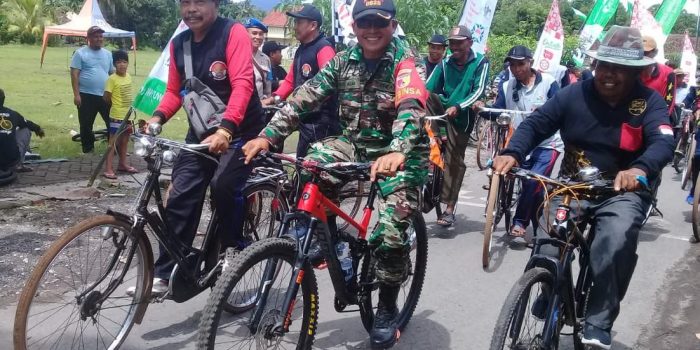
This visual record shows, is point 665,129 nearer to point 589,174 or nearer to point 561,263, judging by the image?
point 589,174

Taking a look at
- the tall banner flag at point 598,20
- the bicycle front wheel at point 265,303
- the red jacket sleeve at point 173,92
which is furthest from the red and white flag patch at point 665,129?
the tall banner flag at point 598,20

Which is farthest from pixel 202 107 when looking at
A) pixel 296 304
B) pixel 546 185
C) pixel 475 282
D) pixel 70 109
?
pixel 70 109

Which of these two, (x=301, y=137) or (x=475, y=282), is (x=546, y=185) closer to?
(x=475, y=282)

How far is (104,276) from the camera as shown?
3.36 meters

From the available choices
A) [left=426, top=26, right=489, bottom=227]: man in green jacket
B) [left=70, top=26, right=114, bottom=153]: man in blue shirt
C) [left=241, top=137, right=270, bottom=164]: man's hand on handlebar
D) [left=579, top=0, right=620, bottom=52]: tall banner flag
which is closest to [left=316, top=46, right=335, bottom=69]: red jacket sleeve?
[left=426, top=26, right=489, bottom=227]: man in green jacket

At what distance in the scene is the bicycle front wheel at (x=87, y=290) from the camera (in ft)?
10.1

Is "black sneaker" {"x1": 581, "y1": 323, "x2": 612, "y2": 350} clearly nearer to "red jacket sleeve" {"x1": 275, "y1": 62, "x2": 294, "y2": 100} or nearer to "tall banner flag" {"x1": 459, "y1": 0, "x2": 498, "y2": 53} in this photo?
"red jacket sleeve" {"x1": 275, "y1": 62, "x2": 294, "y2": 100}

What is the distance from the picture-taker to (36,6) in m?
50.3

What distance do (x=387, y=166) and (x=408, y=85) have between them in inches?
23.6

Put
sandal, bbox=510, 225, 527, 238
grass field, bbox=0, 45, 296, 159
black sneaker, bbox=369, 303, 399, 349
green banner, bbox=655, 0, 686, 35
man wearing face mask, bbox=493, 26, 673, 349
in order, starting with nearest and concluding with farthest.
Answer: man wearing face mask, bbox=493, 26, 673, 349 < black sneaker, bbox=369, 303, 399, 349 < sandal, bbox=510, 225, 527, 238 < grass field, bbox=0, 45, 296, 159 < green banner, bbox=655, 0, 686, 35

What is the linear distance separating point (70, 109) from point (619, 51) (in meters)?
14.3

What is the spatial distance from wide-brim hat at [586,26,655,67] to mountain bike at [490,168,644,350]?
619 mm

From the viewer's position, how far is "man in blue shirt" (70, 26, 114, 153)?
30.4ft

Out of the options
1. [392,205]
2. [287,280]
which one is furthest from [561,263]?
[287,280]
